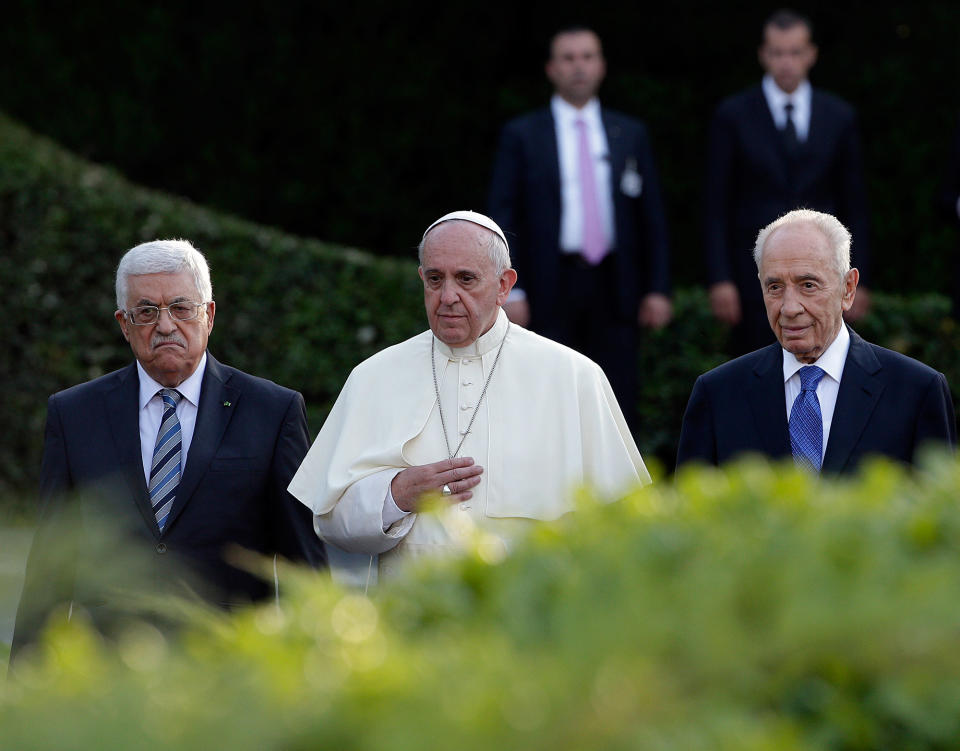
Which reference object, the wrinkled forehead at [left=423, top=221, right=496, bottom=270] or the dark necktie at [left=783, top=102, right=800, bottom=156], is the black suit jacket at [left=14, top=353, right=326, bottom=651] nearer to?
the wrinkled forehead at [left=423, top=221, right=496, bottom=270]

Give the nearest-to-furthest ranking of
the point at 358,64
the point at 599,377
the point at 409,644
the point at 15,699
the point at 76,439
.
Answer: the point at 15,699, the point at 409,644, the point at 76,439, the point at 599,377, the point at 358,64

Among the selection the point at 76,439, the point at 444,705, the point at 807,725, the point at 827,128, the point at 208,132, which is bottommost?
the point at 807,725

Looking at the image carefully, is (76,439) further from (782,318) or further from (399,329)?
(399,329)

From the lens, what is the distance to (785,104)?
7.93 metres

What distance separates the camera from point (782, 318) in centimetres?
480

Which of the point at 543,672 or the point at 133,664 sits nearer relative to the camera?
the point at 543,672

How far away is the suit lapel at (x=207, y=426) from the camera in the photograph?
4.72 metres

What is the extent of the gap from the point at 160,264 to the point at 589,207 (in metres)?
3.26

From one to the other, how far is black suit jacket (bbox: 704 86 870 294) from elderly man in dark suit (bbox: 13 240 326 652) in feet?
11.6

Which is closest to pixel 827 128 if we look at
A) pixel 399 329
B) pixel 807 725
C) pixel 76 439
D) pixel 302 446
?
pixel 399 329

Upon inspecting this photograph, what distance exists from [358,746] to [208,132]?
10130mm

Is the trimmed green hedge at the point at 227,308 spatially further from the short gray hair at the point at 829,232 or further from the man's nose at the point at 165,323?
the man's nose at the point at 165,323

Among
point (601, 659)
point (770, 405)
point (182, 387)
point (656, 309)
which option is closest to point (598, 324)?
point (656, 309)

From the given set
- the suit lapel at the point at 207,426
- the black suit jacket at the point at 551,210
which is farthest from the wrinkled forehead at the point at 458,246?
the black suit jacket at the point at 551,210
